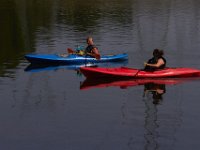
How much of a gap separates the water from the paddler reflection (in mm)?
156

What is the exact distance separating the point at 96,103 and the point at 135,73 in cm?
379

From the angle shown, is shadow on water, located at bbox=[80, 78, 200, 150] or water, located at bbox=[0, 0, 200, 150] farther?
shadow on water, located at bbox=[80, 78, 200, 150]

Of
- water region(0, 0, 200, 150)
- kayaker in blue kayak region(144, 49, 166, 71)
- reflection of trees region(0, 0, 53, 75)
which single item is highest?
reflection of trees region(0, 0, 53, 75)

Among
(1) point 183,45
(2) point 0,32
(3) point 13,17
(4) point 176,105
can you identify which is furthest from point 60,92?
(3) point 13,17

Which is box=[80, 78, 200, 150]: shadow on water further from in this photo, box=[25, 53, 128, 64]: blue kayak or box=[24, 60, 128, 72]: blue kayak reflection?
box=[25, 53, 128, 64]: blue kayak

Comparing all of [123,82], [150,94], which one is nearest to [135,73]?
[123,82]

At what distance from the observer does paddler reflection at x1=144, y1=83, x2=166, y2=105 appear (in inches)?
738

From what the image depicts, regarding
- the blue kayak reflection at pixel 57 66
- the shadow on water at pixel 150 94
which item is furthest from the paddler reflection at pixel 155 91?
the blue kayak reflection at pixel 57 66

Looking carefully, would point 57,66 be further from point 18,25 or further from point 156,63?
point 18,25

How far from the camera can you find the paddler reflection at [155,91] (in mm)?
18734

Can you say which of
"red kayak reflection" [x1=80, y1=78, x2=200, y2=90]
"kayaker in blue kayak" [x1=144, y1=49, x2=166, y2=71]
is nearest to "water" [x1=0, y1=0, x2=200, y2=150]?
"red kayak reflection" [x1=80, y1=78, x2=200, y2=90]

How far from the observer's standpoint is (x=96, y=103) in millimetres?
18125

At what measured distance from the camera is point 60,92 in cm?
1984

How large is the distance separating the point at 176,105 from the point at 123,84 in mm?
3678
